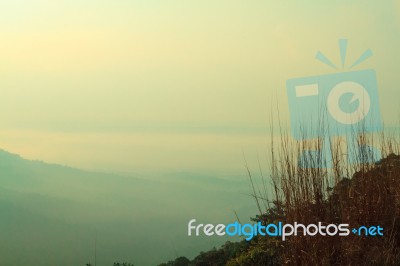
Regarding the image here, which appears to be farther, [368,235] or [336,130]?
[336,130]

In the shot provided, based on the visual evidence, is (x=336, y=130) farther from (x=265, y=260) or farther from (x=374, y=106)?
(x=265, y=260)

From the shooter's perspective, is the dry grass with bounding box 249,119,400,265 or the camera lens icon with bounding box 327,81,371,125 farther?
the camera lens icon with bounding box 327,81,371,125

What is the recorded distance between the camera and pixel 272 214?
427 cm

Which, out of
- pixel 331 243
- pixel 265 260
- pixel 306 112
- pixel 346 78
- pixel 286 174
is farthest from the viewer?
pixel 346 78

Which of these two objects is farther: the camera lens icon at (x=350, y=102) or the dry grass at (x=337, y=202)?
the camera lens icon at (x=350, y=102)

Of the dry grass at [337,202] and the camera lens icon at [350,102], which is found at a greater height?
the camera lens icon at [350,102]

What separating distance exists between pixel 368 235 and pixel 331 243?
0.49 metres

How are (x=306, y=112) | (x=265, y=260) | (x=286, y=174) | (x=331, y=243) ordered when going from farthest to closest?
(x=306, y=112)
(x=265, y=260)
(x=286, y=174)
(x=331, y=243)

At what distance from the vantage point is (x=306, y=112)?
186 inches

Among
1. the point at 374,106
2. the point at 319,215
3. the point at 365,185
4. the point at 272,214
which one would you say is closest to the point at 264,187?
the point at 272,214

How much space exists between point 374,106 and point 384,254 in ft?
4.99

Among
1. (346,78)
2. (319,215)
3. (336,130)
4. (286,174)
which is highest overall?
(346,78)

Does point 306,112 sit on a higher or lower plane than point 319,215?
higher

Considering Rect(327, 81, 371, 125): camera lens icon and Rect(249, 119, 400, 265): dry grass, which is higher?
Rect(327, 81, 371, 125): camera lens icon
